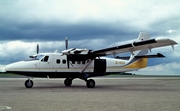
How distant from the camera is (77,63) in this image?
2272 cm

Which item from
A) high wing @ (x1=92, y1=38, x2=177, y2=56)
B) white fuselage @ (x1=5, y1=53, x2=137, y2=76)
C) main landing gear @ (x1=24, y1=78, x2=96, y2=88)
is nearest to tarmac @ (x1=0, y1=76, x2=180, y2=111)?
main landing gear @ (x1=24, y1=78, x2=96, y2=88)

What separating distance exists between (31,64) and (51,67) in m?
1.93

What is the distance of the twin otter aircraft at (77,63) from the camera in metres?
19.6

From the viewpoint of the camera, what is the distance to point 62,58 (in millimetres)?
22172

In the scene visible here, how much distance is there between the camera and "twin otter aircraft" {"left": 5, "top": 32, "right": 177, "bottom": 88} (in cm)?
1961

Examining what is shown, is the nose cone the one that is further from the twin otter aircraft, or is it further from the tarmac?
the tarmac

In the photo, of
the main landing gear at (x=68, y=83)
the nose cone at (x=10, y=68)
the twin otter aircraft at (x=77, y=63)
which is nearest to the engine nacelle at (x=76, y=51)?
the twin otter aircraft at (x=77, y=63)

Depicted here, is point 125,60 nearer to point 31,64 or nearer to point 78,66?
point 78,66

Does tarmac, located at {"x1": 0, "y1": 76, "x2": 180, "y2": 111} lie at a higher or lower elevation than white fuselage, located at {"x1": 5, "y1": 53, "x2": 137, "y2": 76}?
lower

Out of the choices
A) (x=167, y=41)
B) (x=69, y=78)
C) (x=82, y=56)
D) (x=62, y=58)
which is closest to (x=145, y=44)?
(x=167, y=41)

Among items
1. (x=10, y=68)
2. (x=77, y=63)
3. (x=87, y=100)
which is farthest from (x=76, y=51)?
(x=87, y=100)

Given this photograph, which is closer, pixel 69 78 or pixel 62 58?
pixel 62 58

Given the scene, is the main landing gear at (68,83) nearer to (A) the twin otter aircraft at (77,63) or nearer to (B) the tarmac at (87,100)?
(A) the twin otter aircraft at (77,63)

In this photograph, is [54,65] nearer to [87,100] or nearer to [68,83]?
[68,83]
